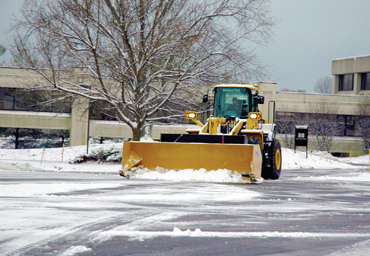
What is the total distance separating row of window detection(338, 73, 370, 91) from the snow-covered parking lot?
47.5m

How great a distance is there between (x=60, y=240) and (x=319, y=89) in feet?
400

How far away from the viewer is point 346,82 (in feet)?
184

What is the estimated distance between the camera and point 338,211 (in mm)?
6984

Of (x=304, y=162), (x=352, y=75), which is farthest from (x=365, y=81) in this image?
(x=304, y=162)

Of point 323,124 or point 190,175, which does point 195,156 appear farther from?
point 323,124

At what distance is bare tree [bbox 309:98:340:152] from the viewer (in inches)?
1599

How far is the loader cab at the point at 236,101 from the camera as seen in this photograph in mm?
13219

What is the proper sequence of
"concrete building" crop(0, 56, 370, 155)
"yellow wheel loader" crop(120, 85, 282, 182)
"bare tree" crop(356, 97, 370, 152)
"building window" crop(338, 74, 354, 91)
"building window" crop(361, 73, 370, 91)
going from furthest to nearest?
"building window" crop(338, 74, 354, 91)
"building window" crop(361, 73, 370, 91)
"bare tree" crop(356, 97, 370, 152)
"concrete building" crop(0, 56, 370, 155)
"yellow wheel loader" crop(120, 85, 282, 182)

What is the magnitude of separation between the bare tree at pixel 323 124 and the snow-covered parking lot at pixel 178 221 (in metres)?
32.3

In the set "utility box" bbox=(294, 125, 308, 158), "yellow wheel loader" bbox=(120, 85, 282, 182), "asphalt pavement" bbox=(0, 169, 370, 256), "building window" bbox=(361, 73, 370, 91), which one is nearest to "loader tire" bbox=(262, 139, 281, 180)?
"yellow wheel loader" bbox=(120, 85, 282, 182)

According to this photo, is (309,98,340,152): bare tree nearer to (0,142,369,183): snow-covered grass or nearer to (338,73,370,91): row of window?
(0,142,369,183): snow-covered grass

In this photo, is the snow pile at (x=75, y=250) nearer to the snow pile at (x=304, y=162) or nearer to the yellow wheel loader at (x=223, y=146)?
the yellow wheel loader at (x=223, y=146)

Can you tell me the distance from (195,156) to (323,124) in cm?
3228

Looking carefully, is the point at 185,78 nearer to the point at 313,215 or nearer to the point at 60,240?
the point at 313,215
